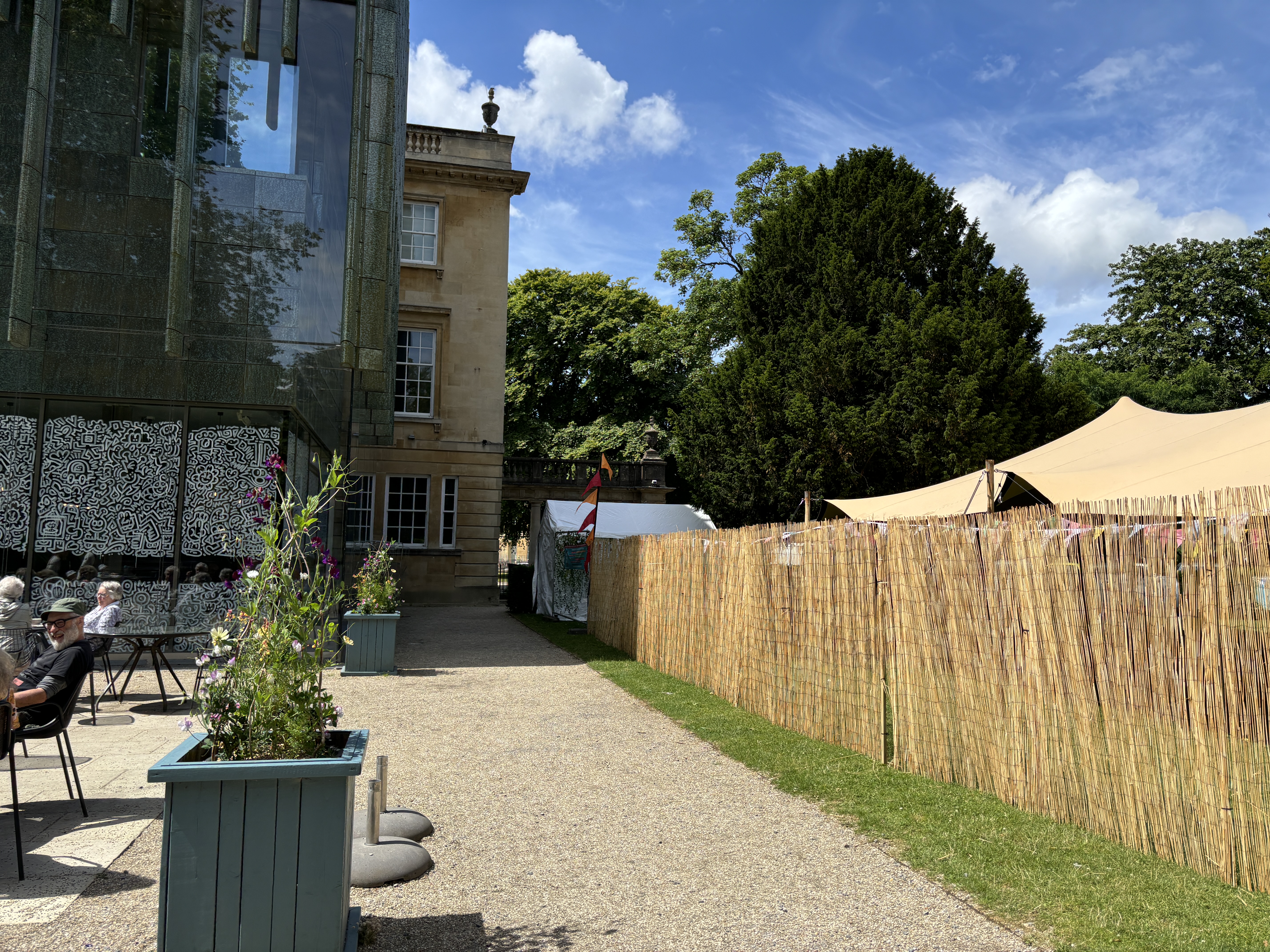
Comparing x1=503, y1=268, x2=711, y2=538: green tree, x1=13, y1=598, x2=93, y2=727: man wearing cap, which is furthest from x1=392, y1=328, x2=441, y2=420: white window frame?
x1=13, y1=598, x2=93, y2=727: man wearing cap

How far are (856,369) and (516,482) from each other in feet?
34.3

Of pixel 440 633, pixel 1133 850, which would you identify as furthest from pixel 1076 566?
pixel 440 633

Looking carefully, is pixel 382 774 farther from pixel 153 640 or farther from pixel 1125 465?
pixel 1125 465

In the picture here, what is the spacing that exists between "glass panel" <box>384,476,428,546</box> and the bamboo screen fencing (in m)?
16.9

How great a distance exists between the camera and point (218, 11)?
11828mm

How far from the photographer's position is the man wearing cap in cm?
515

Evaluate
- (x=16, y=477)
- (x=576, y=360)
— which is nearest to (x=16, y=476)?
(x=16, y=477)

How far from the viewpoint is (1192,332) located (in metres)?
35.3

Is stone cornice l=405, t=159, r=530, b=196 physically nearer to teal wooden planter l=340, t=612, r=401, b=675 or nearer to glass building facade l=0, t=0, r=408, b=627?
glass building facade l=0, t=0, r=408, b=627

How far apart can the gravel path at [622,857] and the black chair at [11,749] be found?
154 centimetres

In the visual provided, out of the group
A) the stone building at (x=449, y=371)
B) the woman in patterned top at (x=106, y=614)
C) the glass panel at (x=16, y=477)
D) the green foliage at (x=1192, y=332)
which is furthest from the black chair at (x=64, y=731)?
the green foliage at (x=1192, y=332)

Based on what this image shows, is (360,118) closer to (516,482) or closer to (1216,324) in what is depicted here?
(516,482)

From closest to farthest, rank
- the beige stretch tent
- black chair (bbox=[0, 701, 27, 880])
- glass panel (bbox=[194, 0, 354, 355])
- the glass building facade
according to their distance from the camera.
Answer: black chair (bbox=[0, 701, 27, 880])
the beige stretch tent
the glass building facade
glass panel (bbox=[194, 0, 354, 355])

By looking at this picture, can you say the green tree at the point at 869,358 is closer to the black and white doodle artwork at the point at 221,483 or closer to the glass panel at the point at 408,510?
the glass panel at the point at 408,510
